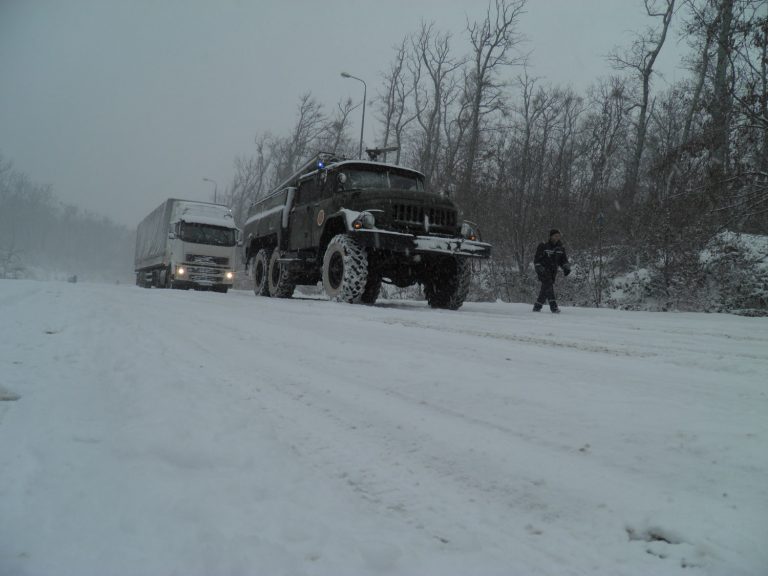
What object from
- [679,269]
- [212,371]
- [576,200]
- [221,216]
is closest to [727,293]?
[679,269]

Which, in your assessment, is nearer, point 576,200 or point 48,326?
Answer: point 48,326

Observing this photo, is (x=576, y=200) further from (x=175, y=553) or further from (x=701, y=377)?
(x=175, y=553)

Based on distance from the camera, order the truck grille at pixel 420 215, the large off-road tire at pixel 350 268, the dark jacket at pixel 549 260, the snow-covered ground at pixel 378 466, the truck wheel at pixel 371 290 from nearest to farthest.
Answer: the snow-covered ground at pixel 378 466 < the large off-road tire at pixel 350 268 < the truck grille at pixel 420 215 < the truck wheel at pixel 371 290 < the dark jacket at pixel 549 260

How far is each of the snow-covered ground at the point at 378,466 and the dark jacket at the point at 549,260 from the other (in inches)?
245

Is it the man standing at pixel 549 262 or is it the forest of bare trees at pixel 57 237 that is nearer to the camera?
the man standing at pixel 549 262

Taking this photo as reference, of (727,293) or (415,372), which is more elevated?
(727,293)

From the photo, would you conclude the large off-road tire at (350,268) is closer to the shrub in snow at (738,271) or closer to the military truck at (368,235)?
the military truck at (368,235)

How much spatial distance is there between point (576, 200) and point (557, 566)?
694 inches

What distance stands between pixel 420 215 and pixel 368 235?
1.17 metres

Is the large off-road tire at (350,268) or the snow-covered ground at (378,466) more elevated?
the large off-road tire at (350,268)

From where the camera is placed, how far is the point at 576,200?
17.1 meters

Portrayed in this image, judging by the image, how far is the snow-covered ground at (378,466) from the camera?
105cm

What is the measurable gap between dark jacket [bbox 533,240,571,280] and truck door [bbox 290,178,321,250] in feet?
13.6

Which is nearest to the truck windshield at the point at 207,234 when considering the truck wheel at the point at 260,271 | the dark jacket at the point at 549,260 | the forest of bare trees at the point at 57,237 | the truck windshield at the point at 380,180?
the truck wheel at the point at 260,271
